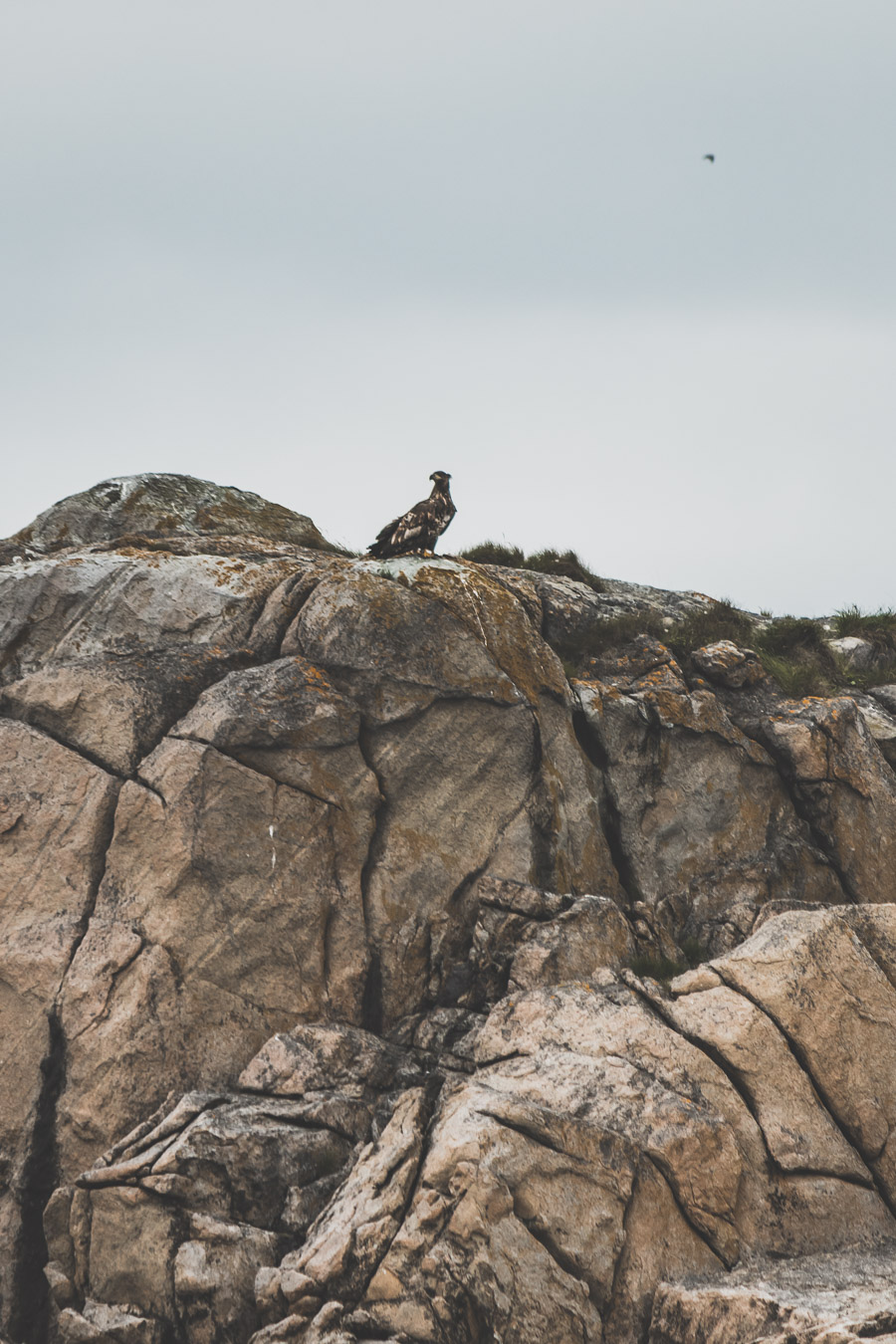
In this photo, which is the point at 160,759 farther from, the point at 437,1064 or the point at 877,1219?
the point at 877,1219

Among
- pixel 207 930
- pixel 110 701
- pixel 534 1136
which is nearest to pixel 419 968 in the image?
pixel 207 930

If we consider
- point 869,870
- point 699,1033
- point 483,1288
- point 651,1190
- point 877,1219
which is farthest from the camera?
point 869,870

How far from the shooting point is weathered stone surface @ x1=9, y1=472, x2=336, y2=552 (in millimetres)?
19672

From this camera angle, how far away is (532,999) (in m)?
10.6

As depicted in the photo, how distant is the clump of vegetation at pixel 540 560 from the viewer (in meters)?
20.7

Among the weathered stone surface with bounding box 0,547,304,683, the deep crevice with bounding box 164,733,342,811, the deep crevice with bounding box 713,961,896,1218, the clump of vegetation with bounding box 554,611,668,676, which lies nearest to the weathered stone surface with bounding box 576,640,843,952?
the clump of vegetation with bounding box 554,611,668,676

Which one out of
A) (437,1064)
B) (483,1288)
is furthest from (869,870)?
(483,1288)

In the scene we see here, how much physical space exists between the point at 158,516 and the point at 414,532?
6972 millimetres

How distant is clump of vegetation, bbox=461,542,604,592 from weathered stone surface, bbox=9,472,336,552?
3.46m

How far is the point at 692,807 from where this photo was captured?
49.3 ft

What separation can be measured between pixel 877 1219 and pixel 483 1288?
4.13 m

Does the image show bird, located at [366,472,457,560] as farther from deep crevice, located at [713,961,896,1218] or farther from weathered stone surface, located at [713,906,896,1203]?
deep crevice, located at [713,961,896,1218]

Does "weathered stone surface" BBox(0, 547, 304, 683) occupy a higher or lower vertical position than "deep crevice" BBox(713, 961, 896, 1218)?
higher

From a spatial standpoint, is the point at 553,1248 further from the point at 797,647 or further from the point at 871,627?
the point at 871,627
